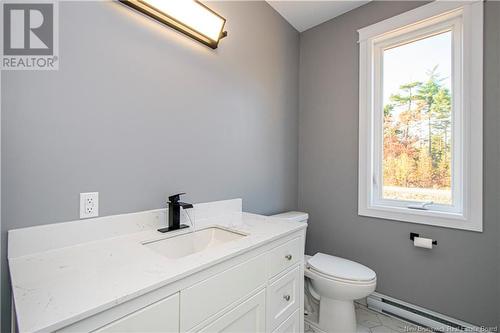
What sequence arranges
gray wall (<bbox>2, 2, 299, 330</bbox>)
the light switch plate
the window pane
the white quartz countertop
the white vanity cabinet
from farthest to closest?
1. the window pane
2. the light switch plate
3. gray wall (<bbox>2, 2, 299, 330</bbox>)
4. the white vanity cabinet
5. the white quartz countertop

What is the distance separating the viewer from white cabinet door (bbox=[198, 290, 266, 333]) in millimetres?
842

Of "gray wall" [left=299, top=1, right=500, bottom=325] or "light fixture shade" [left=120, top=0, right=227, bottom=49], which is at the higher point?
"light fixture shade" [left=120, top=0, right=227, bottom=49]

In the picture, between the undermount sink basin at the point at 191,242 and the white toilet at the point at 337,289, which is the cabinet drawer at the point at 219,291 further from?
the white toilet at the point at 337,289

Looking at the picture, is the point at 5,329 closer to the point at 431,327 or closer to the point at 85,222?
the point at 85,222

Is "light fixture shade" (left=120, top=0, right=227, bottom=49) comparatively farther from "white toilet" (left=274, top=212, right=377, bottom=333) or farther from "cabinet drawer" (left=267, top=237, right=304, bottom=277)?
"white toilet" (left=274, top=212, right=377, bottom=333)

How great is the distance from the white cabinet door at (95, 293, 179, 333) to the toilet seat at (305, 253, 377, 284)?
116cm

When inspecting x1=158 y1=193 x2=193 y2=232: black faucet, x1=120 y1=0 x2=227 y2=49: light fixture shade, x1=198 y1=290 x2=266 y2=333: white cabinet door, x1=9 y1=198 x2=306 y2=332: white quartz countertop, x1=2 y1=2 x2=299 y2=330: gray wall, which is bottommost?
x1=198 y1=290 x2=266 y2=333: white cabinet door

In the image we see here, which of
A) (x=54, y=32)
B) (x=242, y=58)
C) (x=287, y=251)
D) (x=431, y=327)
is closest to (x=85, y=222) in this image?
(x=54, y=32)

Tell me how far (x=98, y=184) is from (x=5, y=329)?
59 centimetres

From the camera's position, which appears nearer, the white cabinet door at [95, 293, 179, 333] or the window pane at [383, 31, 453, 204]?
the white cabinet door at [95, 293, 179, 333]

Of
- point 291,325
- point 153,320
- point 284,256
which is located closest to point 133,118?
point 153,320

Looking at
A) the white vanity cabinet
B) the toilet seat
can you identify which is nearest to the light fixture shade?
the white vanity cabinet

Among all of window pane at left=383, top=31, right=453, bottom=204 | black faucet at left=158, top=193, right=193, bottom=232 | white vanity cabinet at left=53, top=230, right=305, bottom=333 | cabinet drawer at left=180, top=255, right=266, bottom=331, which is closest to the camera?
white vanity cabinet at left=53, top=230, right=305, bottom=333

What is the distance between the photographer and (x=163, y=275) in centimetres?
69
